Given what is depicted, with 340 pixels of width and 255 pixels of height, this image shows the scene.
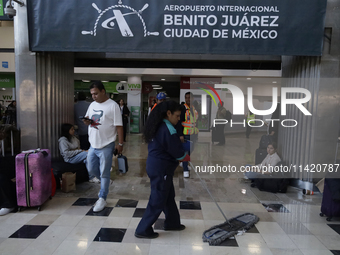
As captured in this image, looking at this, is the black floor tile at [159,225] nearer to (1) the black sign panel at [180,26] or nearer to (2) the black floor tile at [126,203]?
(2) the black floor tile at [126,203]

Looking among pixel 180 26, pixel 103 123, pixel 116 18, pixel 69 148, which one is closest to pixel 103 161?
pixel 103 123

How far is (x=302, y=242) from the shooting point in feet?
8.93

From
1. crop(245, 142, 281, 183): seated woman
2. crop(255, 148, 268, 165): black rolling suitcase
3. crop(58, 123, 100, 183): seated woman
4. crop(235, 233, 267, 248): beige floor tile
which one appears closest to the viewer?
crop(235, 233, 267, 248): beige floor tile

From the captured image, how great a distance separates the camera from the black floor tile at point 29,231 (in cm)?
271

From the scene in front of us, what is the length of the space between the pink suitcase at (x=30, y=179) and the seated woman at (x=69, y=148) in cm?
96

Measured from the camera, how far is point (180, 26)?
3.81 m

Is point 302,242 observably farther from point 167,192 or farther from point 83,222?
point 83,222

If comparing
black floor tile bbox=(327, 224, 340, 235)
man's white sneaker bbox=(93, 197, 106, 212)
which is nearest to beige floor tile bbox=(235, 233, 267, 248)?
black floor tile bbox=(327, 224, 340, 235)

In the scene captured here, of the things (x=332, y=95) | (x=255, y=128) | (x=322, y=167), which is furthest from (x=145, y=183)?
(x=332, y=95)

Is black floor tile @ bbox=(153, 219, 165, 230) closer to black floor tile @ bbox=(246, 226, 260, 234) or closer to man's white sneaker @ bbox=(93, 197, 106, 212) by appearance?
man's white sneaker @ bbox=(93, 197, 106, 212)

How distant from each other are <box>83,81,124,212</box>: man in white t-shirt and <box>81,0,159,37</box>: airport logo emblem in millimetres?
954

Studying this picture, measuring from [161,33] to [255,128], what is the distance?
269cm

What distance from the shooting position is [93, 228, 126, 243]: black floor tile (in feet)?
8.79

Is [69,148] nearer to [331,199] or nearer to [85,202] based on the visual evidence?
[85,202]
